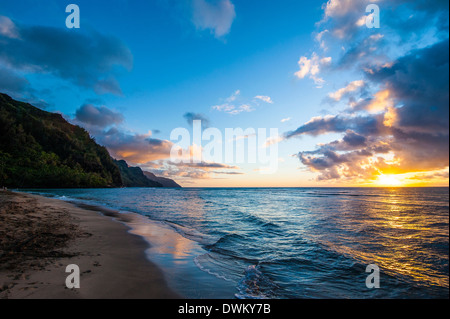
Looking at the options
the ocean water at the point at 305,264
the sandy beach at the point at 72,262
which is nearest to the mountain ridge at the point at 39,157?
the sandy beach at the point at 72,262

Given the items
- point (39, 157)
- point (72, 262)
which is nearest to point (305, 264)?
point (72, 262)

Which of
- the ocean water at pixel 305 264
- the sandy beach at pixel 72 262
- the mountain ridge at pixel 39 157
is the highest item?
the mountain ridge at pixel 39 157

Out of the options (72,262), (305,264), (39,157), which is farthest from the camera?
(39,157)

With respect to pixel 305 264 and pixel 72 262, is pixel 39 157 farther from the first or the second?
pixel 305 264

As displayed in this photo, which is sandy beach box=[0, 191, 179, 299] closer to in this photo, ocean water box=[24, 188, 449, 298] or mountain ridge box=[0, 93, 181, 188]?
ocean water box=[24, 188, 449, 298]

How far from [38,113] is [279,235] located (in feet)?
676

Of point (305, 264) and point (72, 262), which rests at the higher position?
point (72, 262)

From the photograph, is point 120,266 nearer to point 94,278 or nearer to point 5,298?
point 94,278

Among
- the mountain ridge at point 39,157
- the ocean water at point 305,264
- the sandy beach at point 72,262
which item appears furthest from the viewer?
the mountain ridge at point 39,157

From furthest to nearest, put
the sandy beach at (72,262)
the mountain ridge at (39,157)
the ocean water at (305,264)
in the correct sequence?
the mountain ridge at (39,157)
the ocean water at (305,264)
the sandy beach at (72,262)

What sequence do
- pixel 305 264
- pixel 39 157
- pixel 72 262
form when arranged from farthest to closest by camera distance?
pixel 39 157, pixel 305 264, pixel 72 262

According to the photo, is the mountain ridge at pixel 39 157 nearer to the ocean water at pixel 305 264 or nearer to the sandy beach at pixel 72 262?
the sandy beach at pixel 72 262
